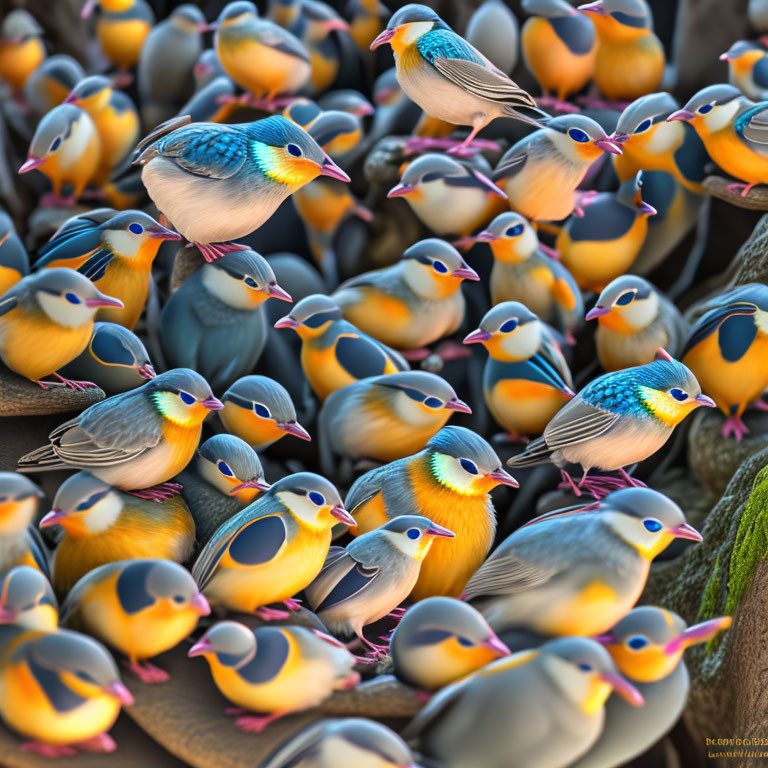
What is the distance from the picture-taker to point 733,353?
243cm

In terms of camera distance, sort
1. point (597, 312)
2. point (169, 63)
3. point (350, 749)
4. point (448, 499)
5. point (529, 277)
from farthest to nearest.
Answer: point (169, 63) < point (529, 277) < point (597, 312) < point (448, 499) < point (350, 749)

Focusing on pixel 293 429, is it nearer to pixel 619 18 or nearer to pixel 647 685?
pixel 647 685

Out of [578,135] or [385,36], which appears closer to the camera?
[385,36]

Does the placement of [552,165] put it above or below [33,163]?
above

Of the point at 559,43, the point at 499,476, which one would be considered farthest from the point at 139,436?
the point at 559,43

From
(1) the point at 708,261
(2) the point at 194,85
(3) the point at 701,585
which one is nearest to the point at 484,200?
(1) the point at 708,261

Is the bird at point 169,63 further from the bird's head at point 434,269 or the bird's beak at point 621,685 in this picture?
the bird's beak at point 621,685

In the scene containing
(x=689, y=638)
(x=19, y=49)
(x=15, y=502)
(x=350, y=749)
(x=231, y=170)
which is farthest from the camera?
(x=19, y=49)

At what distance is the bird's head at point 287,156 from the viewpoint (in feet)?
7.33

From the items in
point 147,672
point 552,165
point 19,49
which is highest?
point 552,165

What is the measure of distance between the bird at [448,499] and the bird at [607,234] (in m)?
0.93

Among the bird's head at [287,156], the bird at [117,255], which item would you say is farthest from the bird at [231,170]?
the bird at [117,255]

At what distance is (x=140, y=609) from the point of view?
1.71m

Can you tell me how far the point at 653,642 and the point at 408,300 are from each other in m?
1.20
